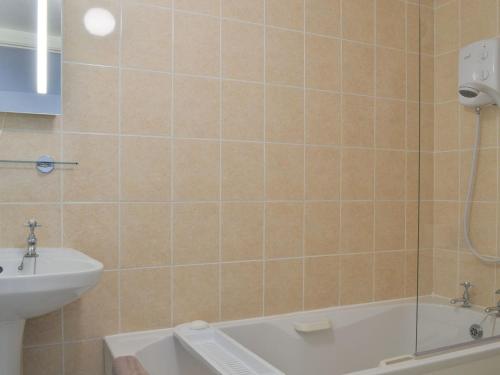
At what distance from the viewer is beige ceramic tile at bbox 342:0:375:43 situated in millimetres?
2236

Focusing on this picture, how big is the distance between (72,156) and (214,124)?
0.59m

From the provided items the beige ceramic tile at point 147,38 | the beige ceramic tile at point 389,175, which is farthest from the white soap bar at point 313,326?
the beige ceramic tile at point 147,38

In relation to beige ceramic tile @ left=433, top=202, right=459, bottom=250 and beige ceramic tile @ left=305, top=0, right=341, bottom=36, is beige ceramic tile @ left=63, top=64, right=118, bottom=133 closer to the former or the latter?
beige ceramic tile @ left=305, top=0, right=341, bottom=36

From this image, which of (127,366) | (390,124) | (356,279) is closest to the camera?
(127,366)

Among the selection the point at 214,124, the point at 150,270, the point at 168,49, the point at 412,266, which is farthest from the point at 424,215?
the point at 168,49

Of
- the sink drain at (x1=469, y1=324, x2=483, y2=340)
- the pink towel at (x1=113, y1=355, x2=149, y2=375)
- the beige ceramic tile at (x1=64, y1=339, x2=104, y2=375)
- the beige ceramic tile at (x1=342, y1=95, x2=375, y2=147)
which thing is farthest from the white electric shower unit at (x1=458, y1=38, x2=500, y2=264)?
the beige ceramic tile at (x1=64, y1=339, x2=104, y2=375)

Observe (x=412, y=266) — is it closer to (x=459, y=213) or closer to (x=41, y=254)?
(x=459, y=213)

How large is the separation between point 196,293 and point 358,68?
1362 mm

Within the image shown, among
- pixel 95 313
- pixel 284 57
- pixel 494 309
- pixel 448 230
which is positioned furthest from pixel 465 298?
pixel 95 313

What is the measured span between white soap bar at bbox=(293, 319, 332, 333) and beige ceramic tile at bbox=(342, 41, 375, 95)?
1126 mm

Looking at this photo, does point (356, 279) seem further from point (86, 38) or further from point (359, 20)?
point (86, 38)

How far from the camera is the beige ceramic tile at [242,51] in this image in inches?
76.8

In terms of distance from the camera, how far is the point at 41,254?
1.59 metres

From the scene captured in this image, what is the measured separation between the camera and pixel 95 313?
1.72m
